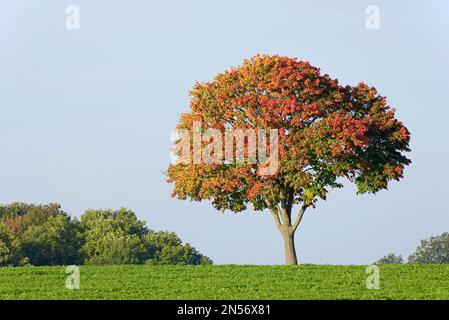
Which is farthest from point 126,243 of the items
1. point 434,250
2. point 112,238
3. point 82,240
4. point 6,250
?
point 434,250

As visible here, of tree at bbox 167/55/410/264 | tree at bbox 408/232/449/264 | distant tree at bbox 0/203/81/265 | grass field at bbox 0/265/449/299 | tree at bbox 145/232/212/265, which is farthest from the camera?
tree at bbox 408/232/449/264

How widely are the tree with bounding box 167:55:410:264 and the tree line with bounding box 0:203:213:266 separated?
46.7m

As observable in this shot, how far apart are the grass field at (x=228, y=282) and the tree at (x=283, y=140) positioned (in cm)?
526

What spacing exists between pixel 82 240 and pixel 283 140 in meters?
57.9

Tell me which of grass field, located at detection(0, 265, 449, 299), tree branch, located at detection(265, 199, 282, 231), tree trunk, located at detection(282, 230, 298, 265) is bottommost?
grass field, located at detection(0, 265, 449, 299)

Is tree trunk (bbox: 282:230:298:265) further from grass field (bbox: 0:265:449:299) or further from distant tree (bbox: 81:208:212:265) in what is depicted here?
distant tree (bbox: 81:208:212:265)

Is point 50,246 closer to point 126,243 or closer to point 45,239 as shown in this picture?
point 45,239

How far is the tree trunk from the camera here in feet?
166

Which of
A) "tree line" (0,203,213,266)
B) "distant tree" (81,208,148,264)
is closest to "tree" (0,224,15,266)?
"tree line" (0,203,213,266)

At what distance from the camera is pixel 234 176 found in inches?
1921

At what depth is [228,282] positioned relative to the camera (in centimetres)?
3922
